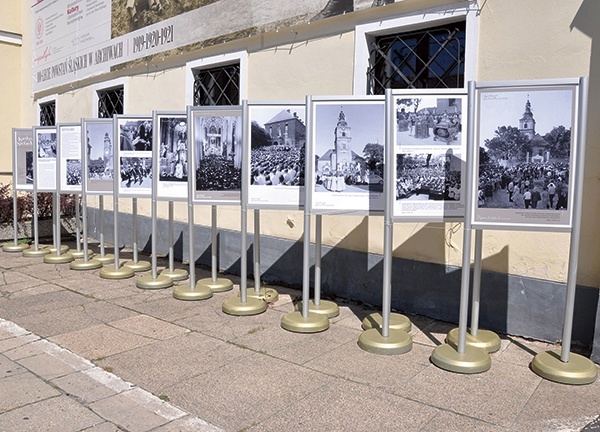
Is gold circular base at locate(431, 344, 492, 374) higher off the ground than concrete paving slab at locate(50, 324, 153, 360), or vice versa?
gold circular base at locate(431, 344, 492, 374)

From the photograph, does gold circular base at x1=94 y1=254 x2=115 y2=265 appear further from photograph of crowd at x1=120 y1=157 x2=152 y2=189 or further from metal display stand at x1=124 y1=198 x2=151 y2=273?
photograph of crowd at x1=120 y1=157 x2=152 y2=189

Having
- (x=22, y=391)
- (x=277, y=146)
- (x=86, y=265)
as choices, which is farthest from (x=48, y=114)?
(x=22, y=391)

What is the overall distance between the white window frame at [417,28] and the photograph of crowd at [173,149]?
2.02 meters

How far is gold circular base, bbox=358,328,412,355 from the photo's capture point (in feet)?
13.7

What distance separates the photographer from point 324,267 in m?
6.04

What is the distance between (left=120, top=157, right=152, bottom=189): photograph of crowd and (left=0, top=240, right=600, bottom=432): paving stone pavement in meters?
1.82

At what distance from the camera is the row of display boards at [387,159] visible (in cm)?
376

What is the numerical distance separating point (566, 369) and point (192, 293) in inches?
144

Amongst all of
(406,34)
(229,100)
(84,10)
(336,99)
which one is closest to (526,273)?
(336,99)

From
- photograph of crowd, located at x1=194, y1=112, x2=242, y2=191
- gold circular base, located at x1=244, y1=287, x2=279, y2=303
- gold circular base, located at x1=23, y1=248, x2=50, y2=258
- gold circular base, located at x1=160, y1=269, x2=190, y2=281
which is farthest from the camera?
gold circular base, located at x1=23, y1=248, x2=50, y2=258

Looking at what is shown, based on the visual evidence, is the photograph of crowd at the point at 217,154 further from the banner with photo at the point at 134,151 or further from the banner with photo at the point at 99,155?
the banner with photo at the point at 99,155

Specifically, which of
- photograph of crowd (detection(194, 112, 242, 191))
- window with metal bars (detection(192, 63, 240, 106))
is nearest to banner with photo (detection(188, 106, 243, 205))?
photograph of crowd (detection(194, 112, 242, 191))

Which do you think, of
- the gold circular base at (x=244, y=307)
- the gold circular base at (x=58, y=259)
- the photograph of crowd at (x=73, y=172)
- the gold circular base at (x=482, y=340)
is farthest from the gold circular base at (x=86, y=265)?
the gold circular base at (x=482, y=340)

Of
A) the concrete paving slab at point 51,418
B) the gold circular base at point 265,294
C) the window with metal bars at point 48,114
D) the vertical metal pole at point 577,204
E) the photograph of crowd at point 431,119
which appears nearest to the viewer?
the concrete paving slab at point 51,418
